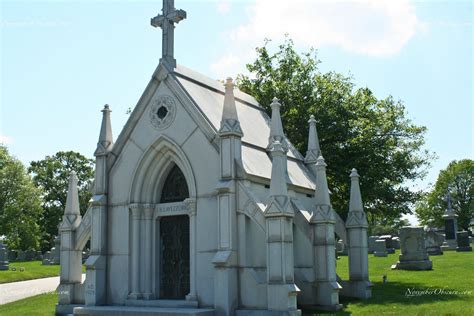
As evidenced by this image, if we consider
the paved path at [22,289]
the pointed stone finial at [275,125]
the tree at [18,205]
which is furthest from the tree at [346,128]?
the tree at [18,205]

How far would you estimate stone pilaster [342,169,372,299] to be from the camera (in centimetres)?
1631

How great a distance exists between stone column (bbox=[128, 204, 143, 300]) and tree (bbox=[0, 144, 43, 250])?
146 ft

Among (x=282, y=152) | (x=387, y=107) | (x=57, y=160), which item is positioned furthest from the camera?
(x=57, y=160)

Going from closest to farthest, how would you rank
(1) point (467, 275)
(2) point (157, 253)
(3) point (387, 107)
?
(2) point (157, 253) < (1) point (467, 275) < (3) point (387, 107)

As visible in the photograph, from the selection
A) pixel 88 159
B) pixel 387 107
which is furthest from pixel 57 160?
pixel 387 107

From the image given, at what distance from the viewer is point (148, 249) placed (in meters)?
14.9

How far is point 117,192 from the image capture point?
51.2ft

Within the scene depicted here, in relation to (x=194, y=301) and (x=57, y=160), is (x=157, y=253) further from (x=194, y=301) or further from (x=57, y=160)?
(x=57, y=160)

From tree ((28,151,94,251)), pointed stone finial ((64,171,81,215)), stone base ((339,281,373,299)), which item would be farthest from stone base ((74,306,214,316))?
tree ((28,151,94,251))

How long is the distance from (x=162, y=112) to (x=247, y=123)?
2923 millimetres

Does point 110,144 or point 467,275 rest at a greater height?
point 110,144

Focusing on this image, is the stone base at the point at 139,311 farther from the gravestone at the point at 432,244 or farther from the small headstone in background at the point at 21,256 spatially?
the small headstone in background at the point at 21,256

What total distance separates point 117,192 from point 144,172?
1.11 m

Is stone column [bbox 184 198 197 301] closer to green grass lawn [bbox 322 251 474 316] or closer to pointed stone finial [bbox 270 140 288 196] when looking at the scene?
pointed stone finial [bbox 270 140 288 196]
